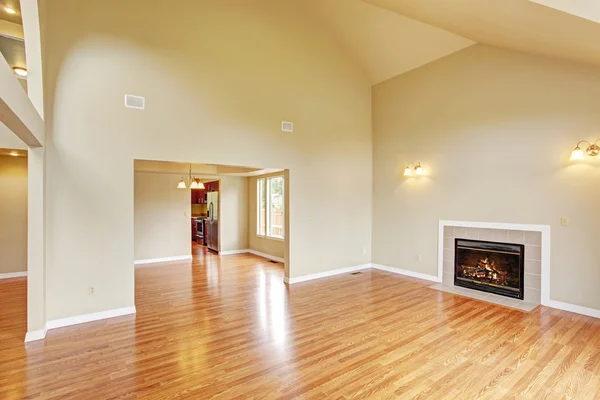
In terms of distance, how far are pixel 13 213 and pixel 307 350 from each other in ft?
21.8

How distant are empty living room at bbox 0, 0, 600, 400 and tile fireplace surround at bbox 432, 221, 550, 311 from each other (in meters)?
0.04

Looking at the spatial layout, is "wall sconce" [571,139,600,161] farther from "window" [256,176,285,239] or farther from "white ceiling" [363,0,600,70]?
"window" [256,176,285,239]

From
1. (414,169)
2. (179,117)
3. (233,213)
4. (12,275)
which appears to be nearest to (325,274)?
(414,169)

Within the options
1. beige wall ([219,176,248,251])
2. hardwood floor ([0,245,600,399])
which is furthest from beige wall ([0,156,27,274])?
beige wall ([219,176,248,251])

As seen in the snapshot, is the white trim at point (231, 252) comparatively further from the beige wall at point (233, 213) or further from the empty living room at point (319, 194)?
the empty living room at point (319, 194)

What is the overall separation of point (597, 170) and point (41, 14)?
6936mm

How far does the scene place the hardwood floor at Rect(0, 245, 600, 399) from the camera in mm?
2623

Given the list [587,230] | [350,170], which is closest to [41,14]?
[350,170]

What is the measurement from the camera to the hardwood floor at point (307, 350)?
8.61 feet

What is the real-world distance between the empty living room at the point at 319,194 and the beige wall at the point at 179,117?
0.09ft

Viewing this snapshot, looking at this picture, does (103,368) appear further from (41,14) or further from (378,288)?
(378,288)

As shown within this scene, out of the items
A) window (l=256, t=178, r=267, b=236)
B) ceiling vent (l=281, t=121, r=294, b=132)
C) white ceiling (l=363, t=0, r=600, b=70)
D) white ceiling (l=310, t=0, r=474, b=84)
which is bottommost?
window (l=256, t=178, r=267, b=236)

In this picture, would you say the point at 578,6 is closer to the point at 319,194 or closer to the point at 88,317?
the point at 319,194

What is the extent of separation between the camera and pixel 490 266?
→ 5.33 meters
